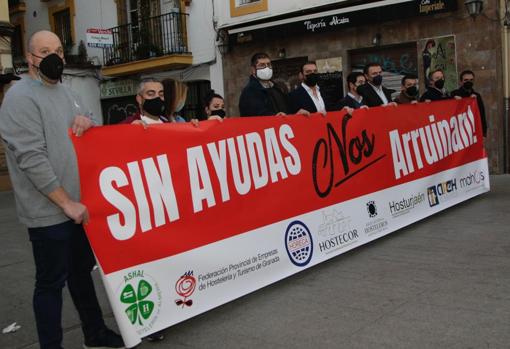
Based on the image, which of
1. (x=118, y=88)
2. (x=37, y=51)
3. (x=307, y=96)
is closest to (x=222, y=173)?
(x=37, y=51)

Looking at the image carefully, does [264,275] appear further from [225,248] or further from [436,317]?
[436,317]

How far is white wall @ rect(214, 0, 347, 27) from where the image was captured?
46.1 ft

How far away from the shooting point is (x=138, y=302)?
3.63 meters

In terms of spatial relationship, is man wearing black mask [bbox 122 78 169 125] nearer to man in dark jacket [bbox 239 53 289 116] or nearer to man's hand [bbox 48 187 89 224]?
man's hand [bbox 48 187 89 224]

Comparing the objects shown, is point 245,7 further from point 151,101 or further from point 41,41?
point 41,41

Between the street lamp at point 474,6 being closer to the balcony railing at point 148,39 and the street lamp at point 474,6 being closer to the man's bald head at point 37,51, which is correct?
the balcony railing at point 148,39

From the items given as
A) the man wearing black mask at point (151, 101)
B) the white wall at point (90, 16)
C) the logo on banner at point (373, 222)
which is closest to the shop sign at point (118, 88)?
the white wall at point (90, 16)

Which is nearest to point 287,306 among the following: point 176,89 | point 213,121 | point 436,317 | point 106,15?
point 436,317

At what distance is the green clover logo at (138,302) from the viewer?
3559 millimetres

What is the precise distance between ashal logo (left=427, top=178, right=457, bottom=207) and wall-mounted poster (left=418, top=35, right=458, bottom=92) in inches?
200

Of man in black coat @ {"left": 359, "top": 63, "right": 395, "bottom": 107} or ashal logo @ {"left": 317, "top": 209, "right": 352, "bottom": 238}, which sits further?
man in black coat @ {"left": 359, "top": 63, "right": 395, "bottom": 107}

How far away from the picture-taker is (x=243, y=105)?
19.4ft

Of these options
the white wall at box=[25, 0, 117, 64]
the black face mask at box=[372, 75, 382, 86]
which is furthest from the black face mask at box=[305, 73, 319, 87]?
the white wall at box=[25, 0, 117, 64]

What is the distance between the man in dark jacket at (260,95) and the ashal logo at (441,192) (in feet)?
7.44
